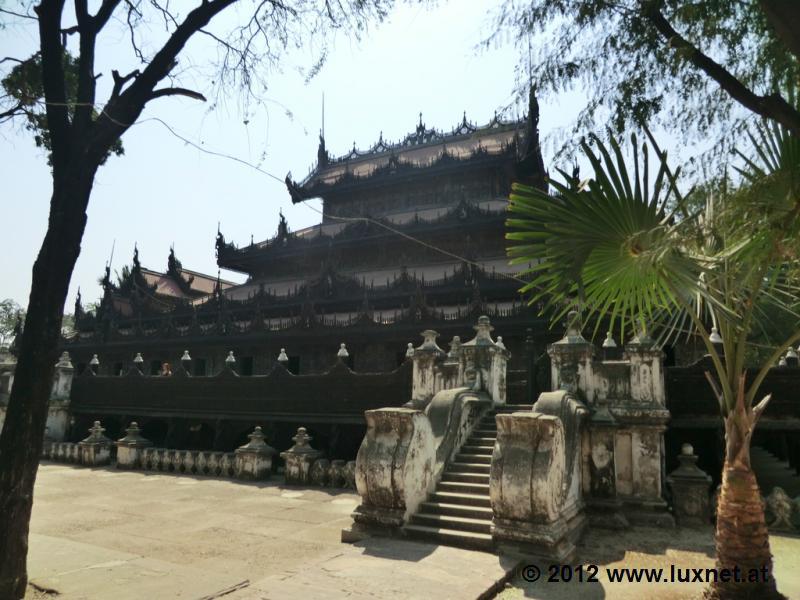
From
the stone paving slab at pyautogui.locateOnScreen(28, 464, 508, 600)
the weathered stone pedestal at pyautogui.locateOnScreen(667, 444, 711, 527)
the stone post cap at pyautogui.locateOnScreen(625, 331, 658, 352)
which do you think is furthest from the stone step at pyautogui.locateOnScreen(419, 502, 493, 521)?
the stone post cap at pyautogui.locateOnScreen(625, 331, 658, 352)

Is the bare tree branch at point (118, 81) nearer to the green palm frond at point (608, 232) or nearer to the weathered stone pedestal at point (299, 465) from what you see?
the green palm frond at point (608, 232)

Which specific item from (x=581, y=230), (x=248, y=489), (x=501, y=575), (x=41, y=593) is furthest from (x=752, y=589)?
(x=248, y=489)

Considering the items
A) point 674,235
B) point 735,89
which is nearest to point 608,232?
point 674,235

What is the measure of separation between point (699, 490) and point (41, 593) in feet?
26.7

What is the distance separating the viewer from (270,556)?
239 inches

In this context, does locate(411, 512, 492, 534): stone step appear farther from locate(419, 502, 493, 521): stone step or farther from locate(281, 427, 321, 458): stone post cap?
locate(281, 427, 321, 458): stone post cap

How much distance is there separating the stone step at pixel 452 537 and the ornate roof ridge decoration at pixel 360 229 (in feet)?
46.4

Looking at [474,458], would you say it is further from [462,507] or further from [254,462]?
[254,462]

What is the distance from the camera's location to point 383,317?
19984 mm

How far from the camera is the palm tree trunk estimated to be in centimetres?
406

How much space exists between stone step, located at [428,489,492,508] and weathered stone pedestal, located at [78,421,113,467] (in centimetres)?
1193

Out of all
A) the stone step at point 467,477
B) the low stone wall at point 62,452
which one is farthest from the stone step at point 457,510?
the low stone wall at point 62,452

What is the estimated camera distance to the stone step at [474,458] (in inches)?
307

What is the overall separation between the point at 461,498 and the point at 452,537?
79cm
